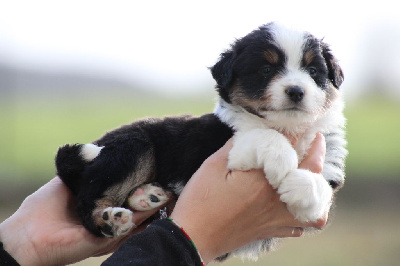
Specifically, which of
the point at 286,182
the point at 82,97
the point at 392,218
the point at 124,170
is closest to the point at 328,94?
the point at 286,182

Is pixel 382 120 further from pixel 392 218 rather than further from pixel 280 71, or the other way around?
pixel 280 71

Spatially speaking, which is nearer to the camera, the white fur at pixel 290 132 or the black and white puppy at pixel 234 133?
the white fur at pixel 290 132

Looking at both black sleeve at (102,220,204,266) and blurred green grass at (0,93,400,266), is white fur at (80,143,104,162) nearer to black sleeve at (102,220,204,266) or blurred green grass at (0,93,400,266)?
black sleeve at (102,220,204,266)

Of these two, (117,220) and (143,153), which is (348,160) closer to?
(143,153)

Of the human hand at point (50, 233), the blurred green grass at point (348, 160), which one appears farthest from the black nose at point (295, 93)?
the blurred green grass at point (348, 160)

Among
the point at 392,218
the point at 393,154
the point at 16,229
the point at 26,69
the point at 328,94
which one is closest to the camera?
the point at 16,229

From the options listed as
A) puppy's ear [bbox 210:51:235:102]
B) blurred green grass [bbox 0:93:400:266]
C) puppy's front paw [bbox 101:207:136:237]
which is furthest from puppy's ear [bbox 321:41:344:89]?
blurred green grass [bbox 0:93:400:266]

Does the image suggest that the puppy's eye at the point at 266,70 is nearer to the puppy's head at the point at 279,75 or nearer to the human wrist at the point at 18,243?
the puppy's head at the point at 279,75
